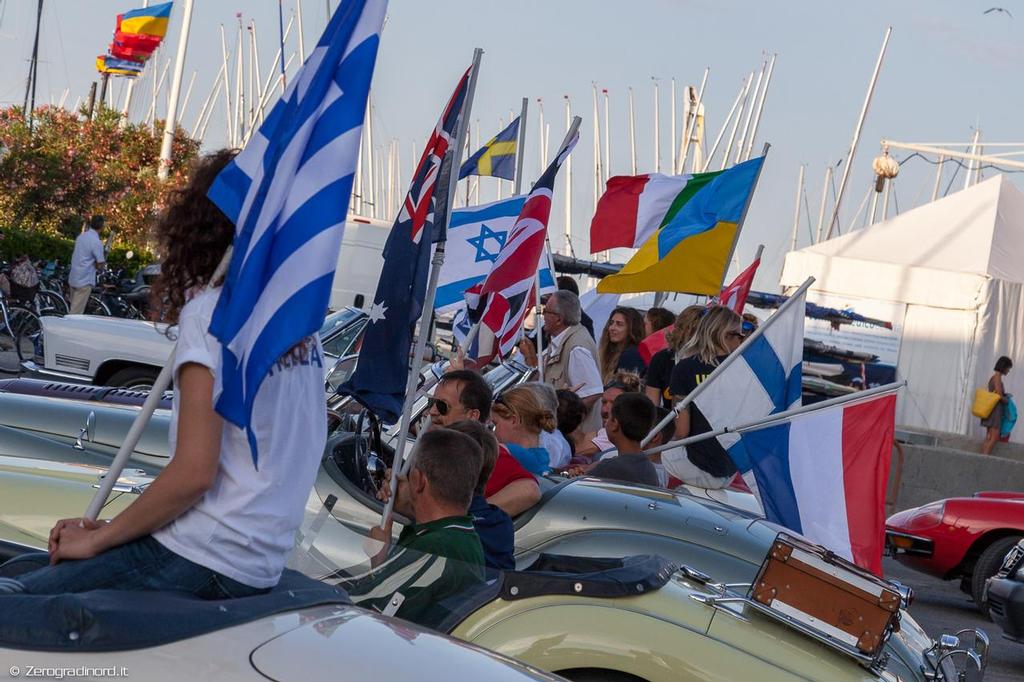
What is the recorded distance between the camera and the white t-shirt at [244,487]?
2.93 m

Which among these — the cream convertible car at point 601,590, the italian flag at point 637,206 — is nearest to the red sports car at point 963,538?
the italian flag at point 637,206

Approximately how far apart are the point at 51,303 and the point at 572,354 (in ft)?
39.0

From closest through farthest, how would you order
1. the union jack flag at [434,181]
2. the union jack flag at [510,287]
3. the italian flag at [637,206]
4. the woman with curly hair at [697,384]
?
the union jack flag at [434,181] < the woman with curly hair at [697,384] < the union jack flag at [510,287] < the italian flag at [637,206]

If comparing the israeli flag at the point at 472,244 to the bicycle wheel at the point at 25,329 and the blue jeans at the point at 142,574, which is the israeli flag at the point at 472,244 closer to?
the blue jeans at the point at 142,574

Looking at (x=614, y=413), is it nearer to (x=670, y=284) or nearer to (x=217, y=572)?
(x=670, y=284)

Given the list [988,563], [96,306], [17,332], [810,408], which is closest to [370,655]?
[810,408]

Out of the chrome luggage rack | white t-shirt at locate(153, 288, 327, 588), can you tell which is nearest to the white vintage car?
A: the chrome luggage rack

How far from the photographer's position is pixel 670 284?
10.1 meters

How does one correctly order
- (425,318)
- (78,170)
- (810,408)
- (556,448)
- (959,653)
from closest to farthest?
(959,653), (425,318), (810,408), (556,448), (78,170)

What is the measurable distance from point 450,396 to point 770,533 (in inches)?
62.9

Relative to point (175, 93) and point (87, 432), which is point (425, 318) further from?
point (175, 93)

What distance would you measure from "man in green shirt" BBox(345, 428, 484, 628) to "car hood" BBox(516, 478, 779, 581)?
1175 mm

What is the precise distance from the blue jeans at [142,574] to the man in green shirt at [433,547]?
71 cm

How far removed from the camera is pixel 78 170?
3003 centimetres
